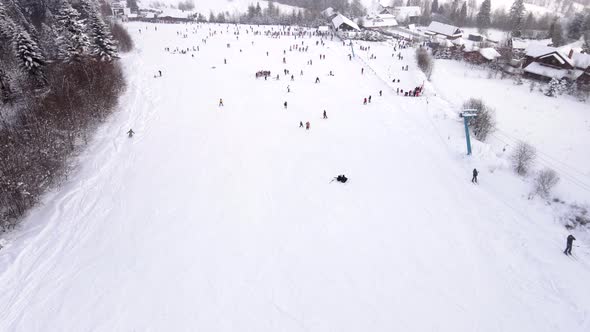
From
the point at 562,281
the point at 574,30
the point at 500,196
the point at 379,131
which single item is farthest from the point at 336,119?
the point at 574,30

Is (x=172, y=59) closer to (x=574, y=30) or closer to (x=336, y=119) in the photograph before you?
(x=336, y=119)

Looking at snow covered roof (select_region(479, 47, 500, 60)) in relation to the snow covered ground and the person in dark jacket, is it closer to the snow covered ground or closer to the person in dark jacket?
the person in dark jacket

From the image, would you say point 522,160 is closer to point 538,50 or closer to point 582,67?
point 582,67

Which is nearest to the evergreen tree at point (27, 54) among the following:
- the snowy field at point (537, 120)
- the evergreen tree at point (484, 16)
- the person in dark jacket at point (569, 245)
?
the snowy field at point (537, 120)

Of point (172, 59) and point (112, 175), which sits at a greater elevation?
point (172, 59)

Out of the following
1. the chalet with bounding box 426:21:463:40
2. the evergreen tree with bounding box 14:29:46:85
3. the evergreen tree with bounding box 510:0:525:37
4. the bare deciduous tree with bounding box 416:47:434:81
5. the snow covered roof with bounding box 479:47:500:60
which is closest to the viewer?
the evergreen tree with bounding box 14:29:46:85

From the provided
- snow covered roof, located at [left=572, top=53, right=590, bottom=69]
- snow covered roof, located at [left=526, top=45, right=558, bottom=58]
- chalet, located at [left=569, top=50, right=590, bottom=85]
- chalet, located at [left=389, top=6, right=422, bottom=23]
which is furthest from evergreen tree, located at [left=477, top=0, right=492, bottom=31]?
chalet, located at [left=569, top=50, right=590, bottom=85]
